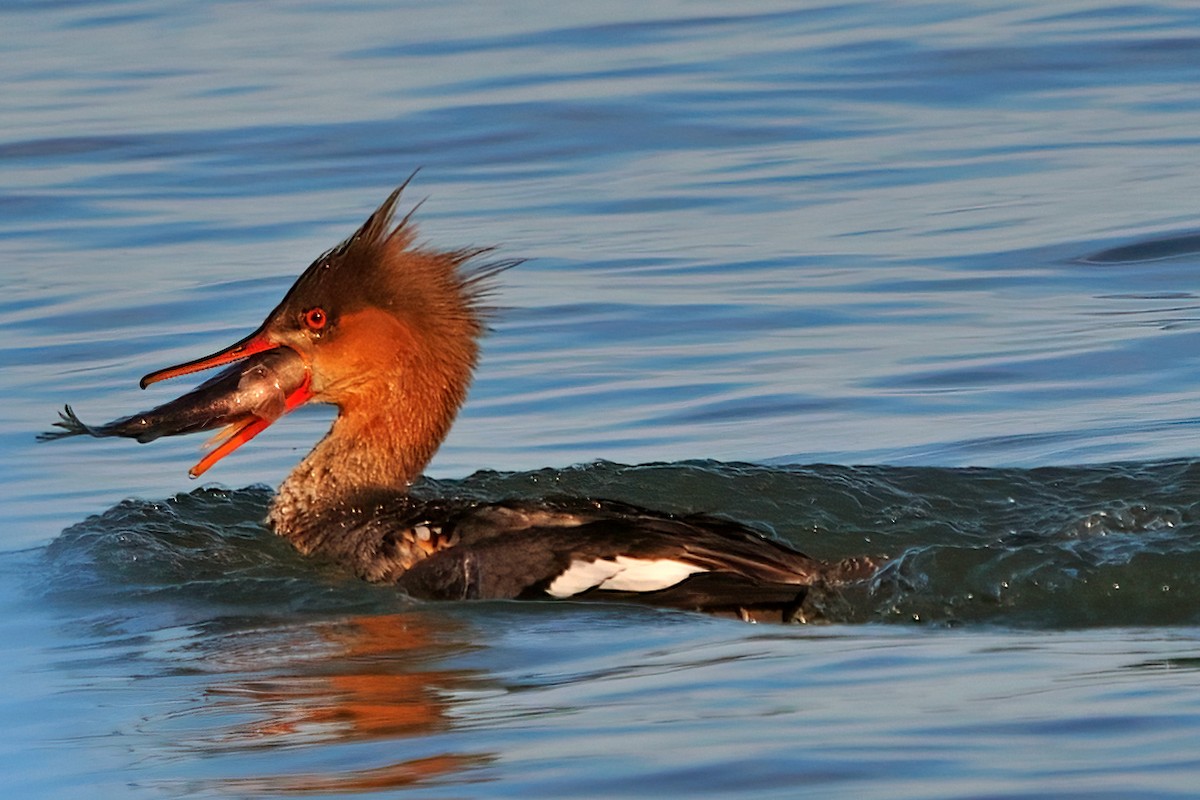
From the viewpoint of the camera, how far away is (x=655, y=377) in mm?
9930

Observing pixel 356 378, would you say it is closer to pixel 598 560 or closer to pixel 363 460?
pixel 363 460

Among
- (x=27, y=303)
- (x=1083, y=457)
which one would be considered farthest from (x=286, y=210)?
(x=1083, y=457)

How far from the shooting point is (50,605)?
6969 millimetres

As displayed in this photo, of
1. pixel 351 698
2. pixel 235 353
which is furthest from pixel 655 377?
pixel 351 698

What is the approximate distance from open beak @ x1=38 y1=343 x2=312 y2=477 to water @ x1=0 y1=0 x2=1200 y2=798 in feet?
1.28

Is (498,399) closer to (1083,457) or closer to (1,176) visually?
(1083,457)

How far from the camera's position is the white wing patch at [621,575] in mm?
6441

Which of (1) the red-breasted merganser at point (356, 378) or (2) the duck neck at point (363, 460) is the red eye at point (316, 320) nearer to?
(1) the red-breasted merganser at point (356, 378)

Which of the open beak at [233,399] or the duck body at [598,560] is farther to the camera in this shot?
the open beak at [233,399]

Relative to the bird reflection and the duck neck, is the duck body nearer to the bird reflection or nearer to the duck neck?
the bird reflection

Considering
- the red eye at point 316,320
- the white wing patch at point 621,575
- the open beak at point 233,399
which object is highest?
the red eye at point 316,320

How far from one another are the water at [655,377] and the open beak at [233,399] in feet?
1.28

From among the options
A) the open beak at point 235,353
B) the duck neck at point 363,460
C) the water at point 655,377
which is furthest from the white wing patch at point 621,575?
the open beak at point 235,353

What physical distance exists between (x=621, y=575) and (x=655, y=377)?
351 cm
